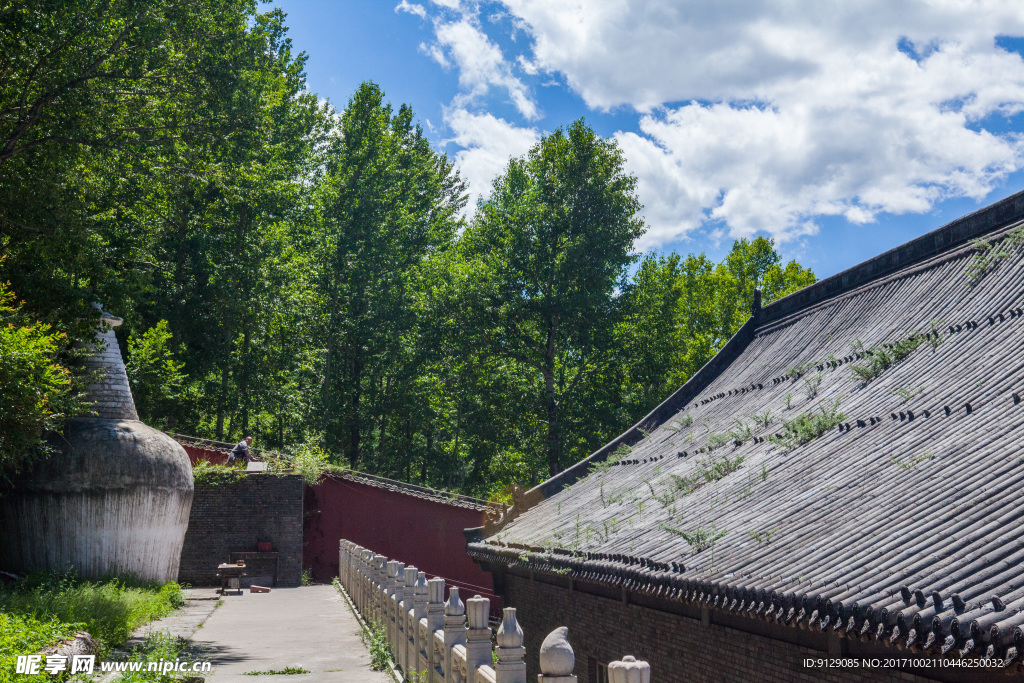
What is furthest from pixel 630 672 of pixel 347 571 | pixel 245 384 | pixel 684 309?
pixel 684 309

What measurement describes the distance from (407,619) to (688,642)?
3.57 metres

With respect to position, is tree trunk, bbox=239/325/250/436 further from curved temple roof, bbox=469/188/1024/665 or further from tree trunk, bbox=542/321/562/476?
curved temple roof, bbox=469/188/1024/665

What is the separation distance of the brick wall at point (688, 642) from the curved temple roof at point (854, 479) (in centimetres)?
50

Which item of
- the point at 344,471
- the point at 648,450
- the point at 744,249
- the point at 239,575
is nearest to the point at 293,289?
the point at 344,471

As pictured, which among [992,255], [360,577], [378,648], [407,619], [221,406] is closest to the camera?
[407,619]

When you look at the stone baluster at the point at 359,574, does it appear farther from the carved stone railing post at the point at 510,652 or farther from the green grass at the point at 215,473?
the carved stone railing post at the point at 510,652

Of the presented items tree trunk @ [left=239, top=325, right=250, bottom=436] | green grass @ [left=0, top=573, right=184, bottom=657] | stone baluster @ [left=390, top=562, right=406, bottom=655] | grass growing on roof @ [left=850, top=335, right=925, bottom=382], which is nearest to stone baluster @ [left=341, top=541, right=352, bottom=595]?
green grass @ [left=0, top=573, right=184, bottom=657]

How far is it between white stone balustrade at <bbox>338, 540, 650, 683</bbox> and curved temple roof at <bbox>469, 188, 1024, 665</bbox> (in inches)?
81.7

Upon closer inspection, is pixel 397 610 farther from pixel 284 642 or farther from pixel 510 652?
pixel 510 652

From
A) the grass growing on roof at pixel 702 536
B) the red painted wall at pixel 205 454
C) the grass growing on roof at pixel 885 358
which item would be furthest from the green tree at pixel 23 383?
the grass growing on roof at pixel 885 358

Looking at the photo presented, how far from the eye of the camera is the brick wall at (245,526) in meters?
25.1

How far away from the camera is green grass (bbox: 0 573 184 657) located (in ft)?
37.5

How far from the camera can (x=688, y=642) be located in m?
9.22

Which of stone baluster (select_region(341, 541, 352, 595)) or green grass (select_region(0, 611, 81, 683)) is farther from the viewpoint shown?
stone baluster (select_region(341, 541, 352, 595))
